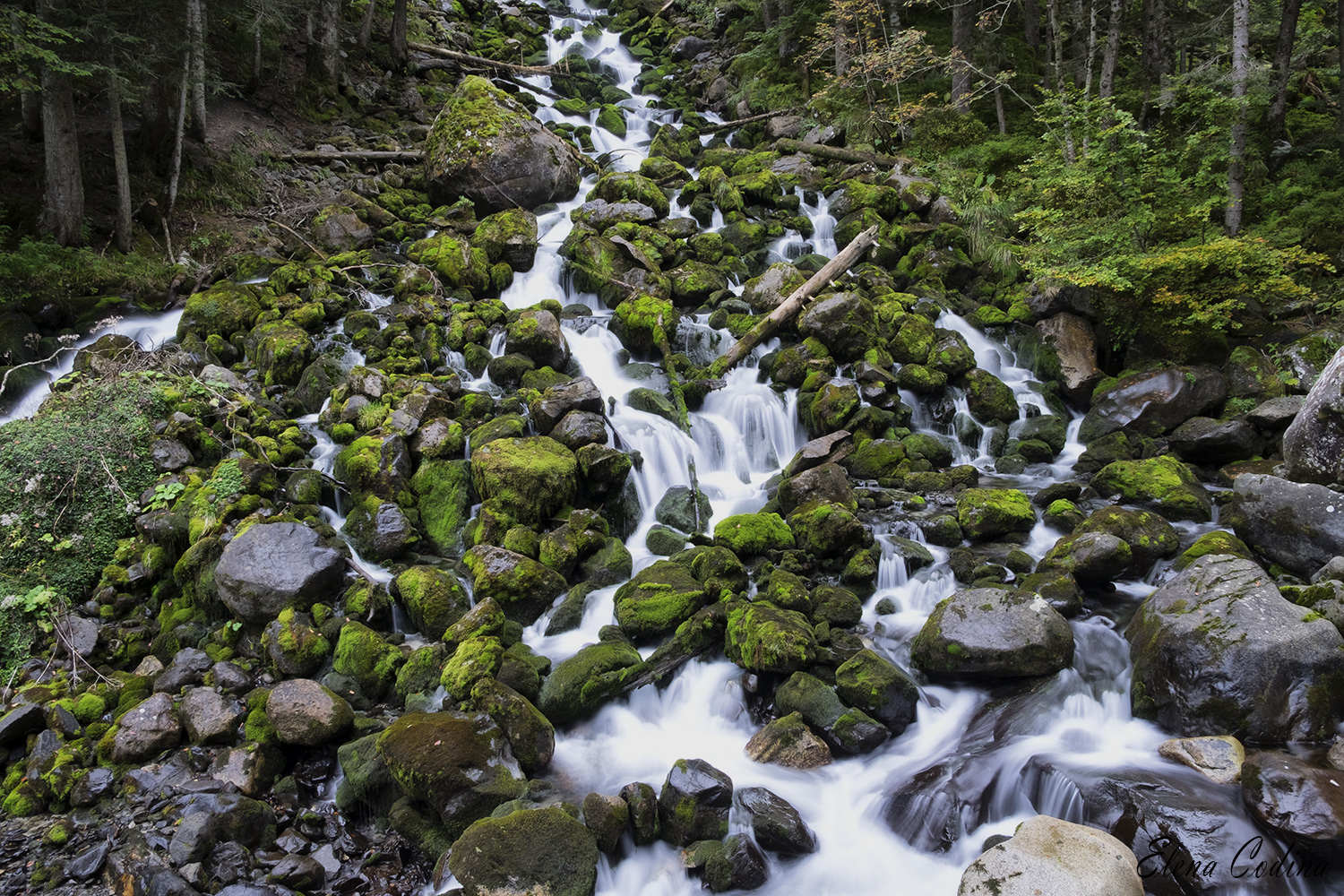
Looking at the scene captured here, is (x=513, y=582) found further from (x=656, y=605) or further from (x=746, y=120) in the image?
(x=746, y=120)

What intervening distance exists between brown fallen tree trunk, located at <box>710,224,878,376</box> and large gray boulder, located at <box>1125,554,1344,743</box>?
25.4 ft

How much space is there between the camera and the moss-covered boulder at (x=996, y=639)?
6590 millimetres

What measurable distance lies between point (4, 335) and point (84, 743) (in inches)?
301

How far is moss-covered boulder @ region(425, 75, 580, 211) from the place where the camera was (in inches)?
632

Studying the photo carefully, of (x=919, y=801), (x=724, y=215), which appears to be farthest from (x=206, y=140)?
(x=919, y=801)

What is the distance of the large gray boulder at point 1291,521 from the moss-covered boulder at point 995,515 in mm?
2152

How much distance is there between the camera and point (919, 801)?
19.1ft

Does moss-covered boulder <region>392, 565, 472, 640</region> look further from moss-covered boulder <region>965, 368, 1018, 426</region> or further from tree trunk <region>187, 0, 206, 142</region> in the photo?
tree trunk <region>187, 0, 206, 142</region>

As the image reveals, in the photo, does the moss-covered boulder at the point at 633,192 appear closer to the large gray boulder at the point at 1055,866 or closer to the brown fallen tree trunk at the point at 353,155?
the brown fallen tree trunk at the point at 353,155

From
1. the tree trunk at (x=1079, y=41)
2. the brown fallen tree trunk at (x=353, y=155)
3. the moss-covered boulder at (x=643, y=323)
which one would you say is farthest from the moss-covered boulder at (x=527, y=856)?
the tree trunk at (x=1079, y=41)

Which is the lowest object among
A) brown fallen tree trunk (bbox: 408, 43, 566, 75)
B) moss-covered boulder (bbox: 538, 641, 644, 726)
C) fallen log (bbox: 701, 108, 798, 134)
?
moss-covered boulder (bbox: 538, 641, 644, 726)

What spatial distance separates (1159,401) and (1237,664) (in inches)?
265

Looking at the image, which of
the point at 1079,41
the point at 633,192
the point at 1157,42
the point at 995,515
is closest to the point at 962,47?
the point at 1079,41

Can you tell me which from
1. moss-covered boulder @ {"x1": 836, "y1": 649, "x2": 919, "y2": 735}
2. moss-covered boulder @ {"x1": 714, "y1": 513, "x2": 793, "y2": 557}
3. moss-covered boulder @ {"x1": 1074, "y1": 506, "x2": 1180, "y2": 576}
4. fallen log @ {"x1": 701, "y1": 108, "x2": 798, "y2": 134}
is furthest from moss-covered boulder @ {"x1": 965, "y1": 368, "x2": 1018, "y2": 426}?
fallen log @ {"x1": 701, "y1": 108, "x2": 798, "y2": 134}
